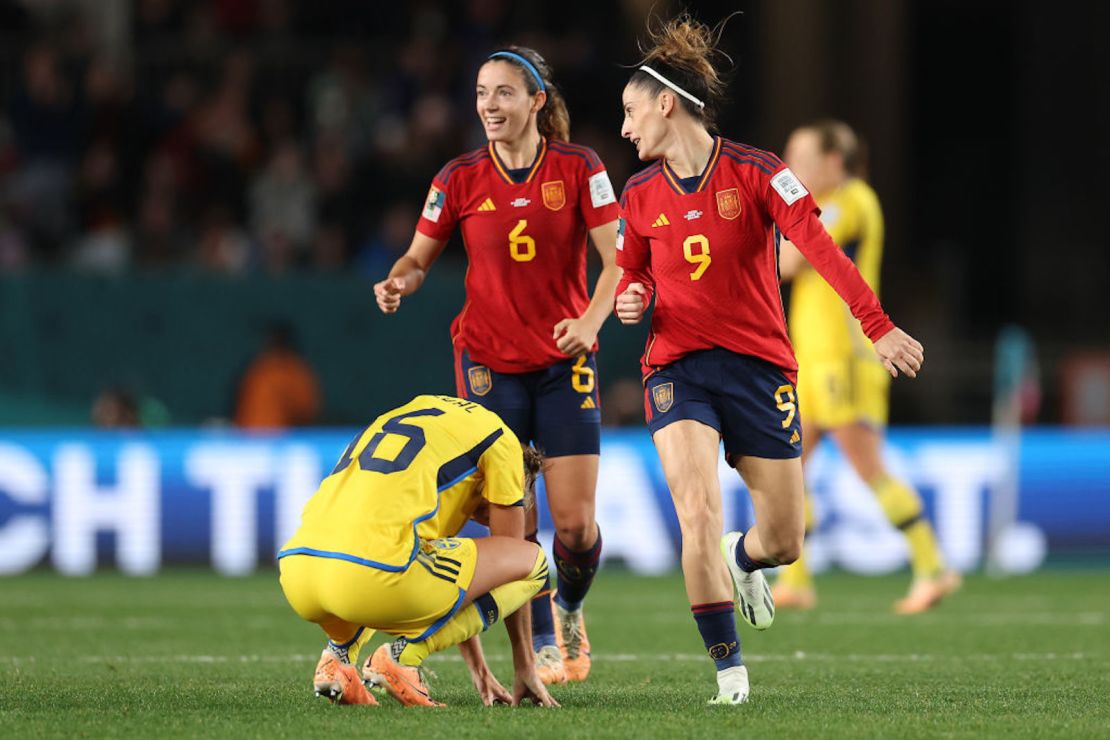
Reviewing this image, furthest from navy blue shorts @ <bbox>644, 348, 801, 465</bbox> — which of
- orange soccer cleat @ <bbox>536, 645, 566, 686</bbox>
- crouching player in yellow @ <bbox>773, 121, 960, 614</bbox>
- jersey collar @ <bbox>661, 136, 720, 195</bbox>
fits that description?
crouching player in yellow @ <bbox>773, 121, 960, 614</bbox>

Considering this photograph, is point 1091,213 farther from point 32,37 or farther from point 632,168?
point 32,37

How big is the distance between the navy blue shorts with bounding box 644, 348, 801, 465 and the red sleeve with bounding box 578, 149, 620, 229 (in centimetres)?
91

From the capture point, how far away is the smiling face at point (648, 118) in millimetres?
6258

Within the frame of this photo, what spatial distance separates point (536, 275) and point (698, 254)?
0.90 meters

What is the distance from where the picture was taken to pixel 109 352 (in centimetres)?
1465

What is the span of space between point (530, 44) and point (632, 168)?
5.59 ft

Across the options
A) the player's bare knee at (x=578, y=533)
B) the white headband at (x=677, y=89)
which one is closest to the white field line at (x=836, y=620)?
the player's bare knee at (x=578, y=533)

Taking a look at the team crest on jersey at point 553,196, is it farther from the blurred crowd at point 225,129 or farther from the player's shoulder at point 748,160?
the blurred crowd at point 225,129

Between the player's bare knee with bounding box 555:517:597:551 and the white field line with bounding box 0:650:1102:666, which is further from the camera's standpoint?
the white field line with bounding box 0:650:1102:666

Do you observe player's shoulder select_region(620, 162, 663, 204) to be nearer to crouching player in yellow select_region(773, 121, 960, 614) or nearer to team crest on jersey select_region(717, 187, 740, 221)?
team crest on jersey select_region(717, 187, 740, 221)

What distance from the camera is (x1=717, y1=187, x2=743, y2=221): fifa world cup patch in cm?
620

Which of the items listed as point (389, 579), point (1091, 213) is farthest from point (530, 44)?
point (389, 579)

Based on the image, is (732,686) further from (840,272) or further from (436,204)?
(436,204)

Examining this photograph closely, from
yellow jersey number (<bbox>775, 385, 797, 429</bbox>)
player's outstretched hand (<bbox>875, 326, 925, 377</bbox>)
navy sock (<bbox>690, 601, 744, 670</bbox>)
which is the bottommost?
navy sock (<bbox>690, 601, 744, 670</bbox>)
